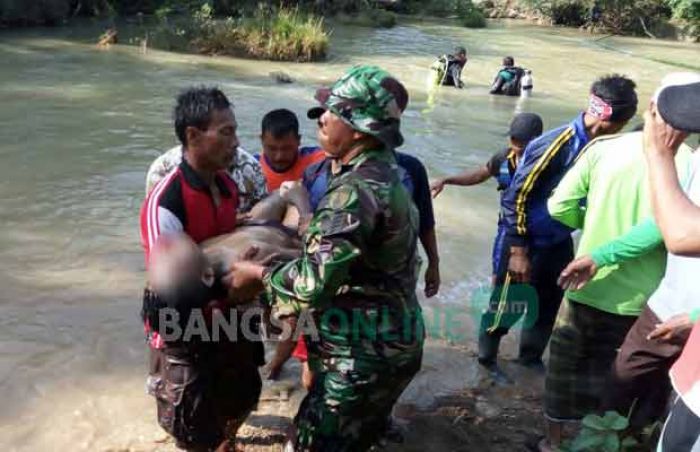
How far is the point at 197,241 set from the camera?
2.70 metres

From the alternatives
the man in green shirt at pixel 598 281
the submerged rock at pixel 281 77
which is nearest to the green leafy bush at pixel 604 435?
the man in green shirt at pixel 598 281

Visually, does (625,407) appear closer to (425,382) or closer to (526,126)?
(425,382)

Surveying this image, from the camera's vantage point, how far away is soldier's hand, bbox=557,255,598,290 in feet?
10.1

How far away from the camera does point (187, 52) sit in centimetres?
1995

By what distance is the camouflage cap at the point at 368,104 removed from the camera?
2361mm

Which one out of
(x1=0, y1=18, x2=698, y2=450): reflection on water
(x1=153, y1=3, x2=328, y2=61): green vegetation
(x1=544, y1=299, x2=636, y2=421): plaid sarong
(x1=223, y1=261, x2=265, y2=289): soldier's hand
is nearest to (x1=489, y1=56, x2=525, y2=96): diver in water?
(x1=0, y1=18, x2=698, y2=450): reflection on water

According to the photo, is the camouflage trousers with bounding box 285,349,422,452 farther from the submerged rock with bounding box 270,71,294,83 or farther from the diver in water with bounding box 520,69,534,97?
the submerged rock with bounding box 270,71,294,83

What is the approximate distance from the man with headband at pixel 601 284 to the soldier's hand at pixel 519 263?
690mm

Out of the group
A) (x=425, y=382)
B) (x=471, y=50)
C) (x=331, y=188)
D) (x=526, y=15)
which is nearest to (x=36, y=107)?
(x=425, y=382)

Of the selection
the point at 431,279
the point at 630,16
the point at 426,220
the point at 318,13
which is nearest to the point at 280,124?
the point at 426,220

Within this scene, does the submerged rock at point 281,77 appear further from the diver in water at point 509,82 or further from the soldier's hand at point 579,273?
the soldier's hand at point 579,273

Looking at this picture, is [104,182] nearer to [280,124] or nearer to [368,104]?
[280,124]

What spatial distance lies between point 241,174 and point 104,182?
5.77 meters

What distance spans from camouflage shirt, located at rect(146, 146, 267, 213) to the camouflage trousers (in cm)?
96
